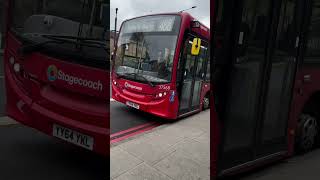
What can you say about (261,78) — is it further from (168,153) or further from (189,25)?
(168,153)

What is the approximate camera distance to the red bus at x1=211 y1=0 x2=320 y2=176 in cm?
267

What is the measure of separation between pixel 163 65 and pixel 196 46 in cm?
29

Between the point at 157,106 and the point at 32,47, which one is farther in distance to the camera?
the point at 32,47

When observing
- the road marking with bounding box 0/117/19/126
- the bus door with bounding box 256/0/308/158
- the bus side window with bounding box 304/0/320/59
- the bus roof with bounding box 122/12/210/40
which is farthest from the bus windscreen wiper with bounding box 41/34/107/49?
the bus side window with bounding box 304/0/320/59

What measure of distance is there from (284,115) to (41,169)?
2725 mm

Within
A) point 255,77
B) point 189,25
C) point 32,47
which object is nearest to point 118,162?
point 189,25

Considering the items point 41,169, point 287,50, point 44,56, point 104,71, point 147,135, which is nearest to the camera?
point 147,135

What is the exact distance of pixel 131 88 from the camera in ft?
6.75

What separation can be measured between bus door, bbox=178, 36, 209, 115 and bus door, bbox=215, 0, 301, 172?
12.0 inches

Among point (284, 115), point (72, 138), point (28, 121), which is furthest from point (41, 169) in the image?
point (284, 115)

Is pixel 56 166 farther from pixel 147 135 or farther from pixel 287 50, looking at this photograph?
pixel 287 50

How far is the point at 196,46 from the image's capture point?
2230 mm

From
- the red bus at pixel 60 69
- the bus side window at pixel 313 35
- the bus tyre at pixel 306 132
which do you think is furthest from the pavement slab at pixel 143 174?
the bus tyre at pixel 306 132

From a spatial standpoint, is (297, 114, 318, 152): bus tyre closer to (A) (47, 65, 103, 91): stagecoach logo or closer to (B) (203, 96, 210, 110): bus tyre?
(B) (203, 96, 210, 110): bus tyre
